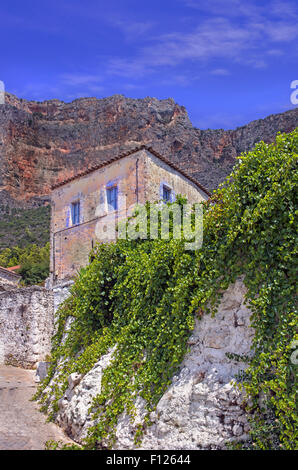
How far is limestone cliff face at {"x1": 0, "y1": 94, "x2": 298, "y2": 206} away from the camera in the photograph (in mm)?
66438

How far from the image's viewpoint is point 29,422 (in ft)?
28.0

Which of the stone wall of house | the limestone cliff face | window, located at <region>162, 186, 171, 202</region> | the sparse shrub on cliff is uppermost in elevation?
the limestone cliff face

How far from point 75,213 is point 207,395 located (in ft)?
49.0

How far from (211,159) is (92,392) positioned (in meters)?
61.5

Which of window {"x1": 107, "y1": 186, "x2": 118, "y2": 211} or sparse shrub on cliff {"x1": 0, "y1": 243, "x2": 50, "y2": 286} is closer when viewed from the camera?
window {"x1": 107, "y1": 186, "x2": 118, "y2": 211}

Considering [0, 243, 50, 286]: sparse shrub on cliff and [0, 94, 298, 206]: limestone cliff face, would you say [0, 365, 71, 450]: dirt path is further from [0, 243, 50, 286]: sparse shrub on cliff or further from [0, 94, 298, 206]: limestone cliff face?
[0, 94, 298, 206]: limestone cliff face

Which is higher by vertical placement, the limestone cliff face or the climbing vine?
the limestone cliff face

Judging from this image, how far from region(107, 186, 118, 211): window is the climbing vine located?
374 inches

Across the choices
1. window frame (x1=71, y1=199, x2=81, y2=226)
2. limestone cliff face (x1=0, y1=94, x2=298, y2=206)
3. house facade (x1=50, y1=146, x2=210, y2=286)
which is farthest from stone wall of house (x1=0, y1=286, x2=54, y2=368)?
limestone cliff face (x1=0, y1=94, x2=298, y2=206)

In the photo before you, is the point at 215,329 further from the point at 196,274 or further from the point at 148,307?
the point at 148,307

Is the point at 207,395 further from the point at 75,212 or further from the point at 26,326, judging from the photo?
the point at 75,212

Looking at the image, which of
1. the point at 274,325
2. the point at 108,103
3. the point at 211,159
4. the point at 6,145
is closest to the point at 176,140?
the point at 211,159

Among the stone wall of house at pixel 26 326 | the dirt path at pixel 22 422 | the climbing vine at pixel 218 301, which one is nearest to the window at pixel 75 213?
the stone wall of house at pixel 26 326
